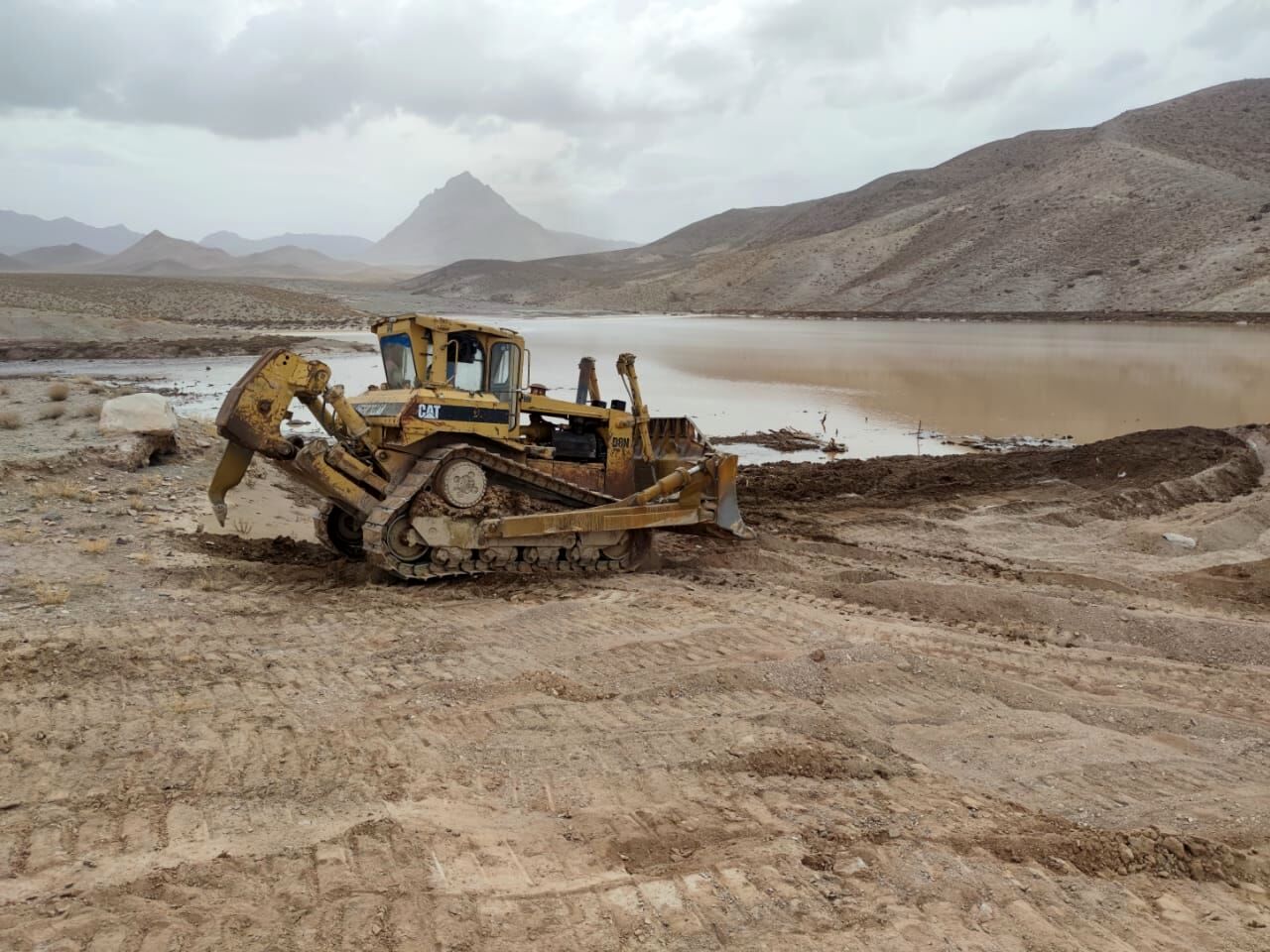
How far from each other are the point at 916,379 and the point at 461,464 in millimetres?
25627

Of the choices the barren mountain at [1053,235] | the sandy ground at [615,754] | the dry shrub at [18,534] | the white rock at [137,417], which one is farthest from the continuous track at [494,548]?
the barren mountain at [1053,235]

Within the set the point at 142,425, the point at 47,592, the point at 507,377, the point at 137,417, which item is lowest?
the point at 47,592

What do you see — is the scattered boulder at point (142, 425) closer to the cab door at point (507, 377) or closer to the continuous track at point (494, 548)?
the continuous track at point (494, 548)

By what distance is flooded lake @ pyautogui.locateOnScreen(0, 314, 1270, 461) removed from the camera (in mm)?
22156

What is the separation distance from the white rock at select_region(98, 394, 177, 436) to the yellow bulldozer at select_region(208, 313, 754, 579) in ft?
18.6

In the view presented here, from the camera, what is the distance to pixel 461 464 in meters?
8.24

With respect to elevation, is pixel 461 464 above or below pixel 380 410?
below

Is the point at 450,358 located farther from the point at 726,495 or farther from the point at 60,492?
the point at 60,492

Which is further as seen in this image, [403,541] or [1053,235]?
[1053,235]

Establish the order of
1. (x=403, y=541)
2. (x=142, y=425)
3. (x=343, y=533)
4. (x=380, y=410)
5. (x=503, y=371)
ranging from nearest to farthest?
(x=403, y=541) < (x=380, y=410) < (x=503, y=371) < (x=343, y=533) < (x=142, y=425)

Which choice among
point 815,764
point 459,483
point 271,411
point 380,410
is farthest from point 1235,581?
point 271,411

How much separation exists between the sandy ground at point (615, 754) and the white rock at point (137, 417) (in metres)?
3.54

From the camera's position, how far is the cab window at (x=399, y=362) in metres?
Result: 8.69

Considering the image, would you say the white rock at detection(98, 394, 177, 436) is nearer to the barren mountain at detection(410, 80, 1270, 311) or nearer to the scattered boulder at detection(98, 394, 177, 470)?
the scattered boulder at detection(98, 394, 177, 470)
